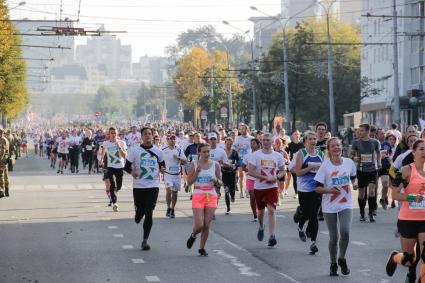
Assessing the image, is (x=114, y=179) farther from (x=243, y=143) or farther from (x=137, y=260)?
(x=137, y=260)

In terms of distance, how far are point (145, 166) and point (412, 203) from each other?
6.09 m

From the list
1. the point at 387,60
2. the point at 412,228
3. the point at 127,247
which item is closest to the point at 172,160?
the point at 127,247

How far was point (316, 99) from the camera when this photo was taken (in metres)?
79.6

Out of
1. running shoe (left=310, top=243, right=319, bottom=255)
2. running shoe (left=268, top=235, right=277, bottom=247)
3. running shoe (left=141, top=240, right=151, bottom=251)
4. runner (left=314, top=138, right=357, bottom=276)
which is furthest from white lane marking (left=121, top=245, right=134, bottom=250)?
runner (left=314, top=138, right=357, bottom=276)

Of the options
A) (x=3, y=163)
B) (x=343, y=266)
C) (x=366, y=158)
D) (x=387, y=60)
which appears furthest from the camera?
(x=387, y=60)

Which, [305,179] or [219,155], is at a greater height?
[219,155]

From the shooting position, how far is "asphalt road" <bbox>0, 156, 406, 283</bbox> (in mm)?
12844

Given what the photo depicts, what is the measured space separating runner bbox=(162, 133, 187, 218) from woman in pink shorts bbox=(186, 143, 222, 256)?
5.79 m

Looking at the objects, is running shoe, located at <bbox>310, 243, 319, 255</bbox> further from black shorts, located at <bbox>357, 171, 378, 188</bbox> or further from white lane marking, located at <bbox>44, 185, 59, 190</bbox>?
white lane marking, located at <bbox>44, 185, 59, 190</bbox>

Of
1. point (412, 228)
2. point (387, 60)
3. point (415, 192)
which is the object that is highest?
point (387, 60)

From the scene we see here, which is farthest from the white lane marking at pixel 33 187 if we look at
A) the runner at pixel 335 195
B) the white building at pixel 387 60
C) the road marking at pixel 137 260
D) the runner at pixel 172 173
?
the white building at pixel 387 60

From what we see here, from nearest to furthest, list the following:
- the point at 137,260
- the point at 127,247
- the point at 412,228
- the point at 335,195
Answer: the point at 412,228 → the point at 335,195 → the point at 137,260 → the point at 127,247

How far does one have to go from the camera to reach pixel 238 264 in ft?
45.3

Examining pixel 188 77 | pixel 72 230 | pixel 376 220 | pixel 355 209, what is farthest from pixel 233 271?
pixel 188 77
